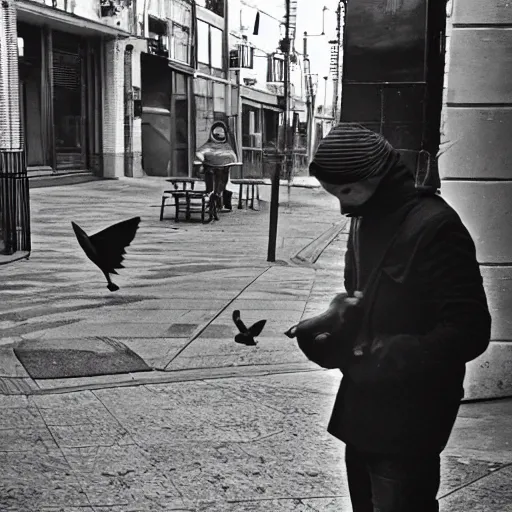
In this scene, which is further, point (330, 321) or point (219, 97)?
point (219, 97)

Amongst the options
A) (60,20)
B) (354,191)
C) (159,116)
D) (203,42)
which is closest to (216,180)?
(60,20)

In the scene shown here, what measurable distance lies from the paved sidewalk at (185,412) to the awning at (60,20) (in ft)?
41.0

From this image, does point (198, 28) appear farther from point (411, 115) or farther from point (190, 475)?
point (190, 475)

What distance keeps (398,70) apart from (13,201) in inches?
279

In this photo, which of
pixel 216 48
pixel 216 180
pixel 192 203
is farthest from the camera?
pixel 216 48

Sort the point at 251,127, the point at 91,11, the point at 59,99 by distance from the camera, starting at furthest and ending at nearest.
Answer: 1. the point at 251,127
2. the point at 59,99
3. the point at 91,11

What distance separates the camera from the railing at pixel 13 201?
12.2 metres

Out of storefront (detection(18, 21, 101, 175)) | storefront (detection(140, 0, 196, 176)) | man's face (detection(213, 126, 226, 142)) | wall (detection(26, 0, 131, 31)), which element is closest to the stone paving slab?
man's face (detection(213, 126, 226, 142))

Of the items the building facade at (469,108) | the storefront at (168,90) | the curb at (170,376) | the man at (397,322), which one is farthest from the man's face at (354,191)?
the storefront at (168,90)

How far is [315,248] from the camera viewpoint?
14.3m

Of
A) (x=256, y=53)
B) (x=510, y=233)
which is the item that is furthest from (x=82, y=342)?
(x=256, y=53)

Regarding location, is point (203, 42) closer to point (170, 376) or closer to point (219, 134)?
point (219, 134)

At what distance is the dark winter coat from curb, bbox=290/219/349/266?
995 cm

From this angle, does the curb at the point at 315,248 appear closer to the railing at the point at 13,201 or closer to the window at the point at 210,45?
the railing at the point at 13,201
